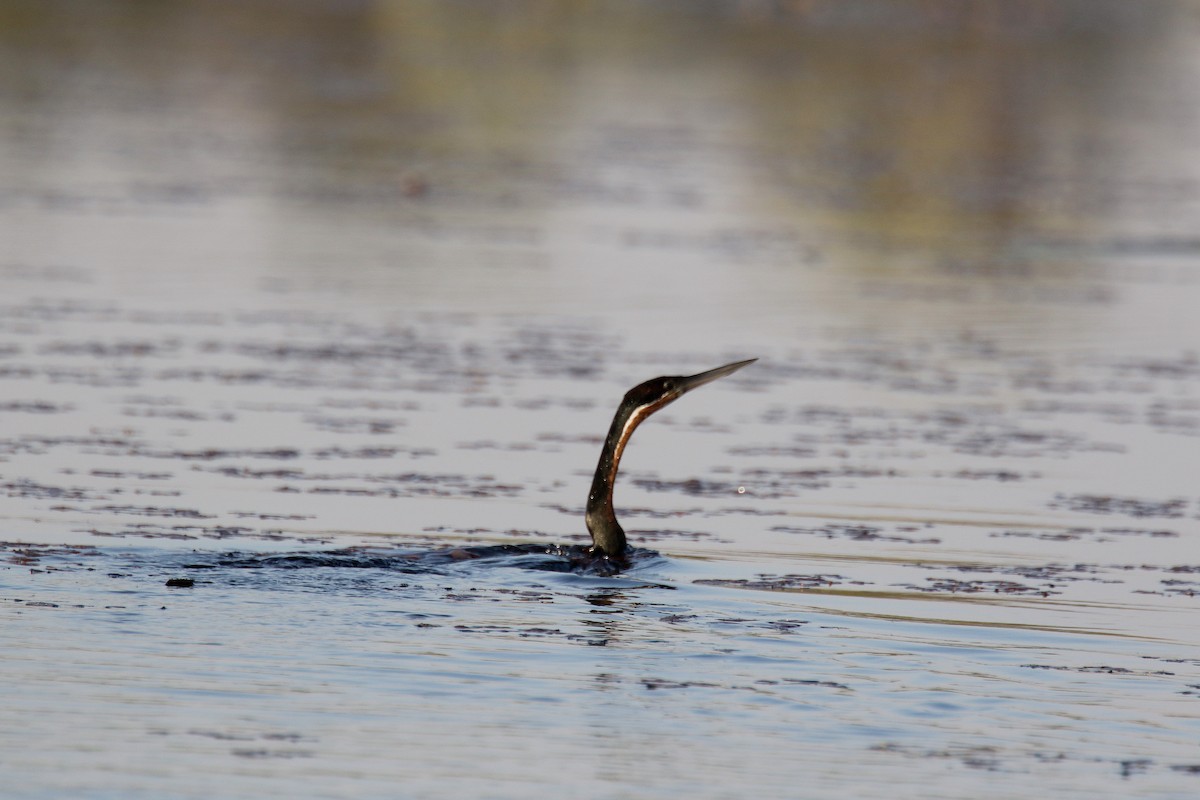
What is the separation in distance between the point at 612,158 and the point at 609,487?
75.5 ft

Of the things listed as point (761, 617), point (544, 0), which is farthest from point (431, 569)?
point (544, 0)

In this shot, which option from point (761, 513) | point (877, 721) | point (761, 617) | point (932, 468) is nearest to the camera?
point (877, 721)

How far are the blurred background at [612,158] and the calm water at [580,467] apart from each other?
0.16m

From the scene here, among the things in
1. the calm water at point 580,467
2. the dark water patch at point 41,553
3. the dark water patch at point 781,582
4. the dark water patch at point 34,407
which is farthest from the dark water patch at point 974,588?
the dark water patch at point 34,407

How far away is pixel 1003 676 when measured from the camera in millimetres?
9016

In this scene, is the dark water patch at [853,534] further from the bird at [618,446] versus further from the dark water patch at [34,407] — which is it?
the dark water patch at [34,407]

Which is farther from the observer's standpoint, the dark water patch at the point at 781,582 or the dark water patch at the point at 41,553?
the dark water patch at the point at 781,582

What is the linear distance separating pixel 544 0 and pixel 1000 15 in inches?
466

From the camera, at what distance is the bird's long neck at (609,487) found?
10805 millimetres

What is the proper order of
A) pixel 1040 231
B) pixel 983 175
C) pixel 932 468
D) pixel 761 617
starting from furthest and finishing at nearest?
pixel 983 175
pixel 1040 231
pixel 932 468
pixel 761 617

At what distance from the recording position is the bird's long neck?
10805 mm

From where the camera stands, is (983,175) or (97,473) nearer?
→ (97,473)

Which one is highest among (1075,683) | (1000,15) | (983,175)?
(1000,15)

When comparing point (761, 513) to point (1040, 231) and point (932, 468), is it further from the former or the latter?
point (1040, 231)
